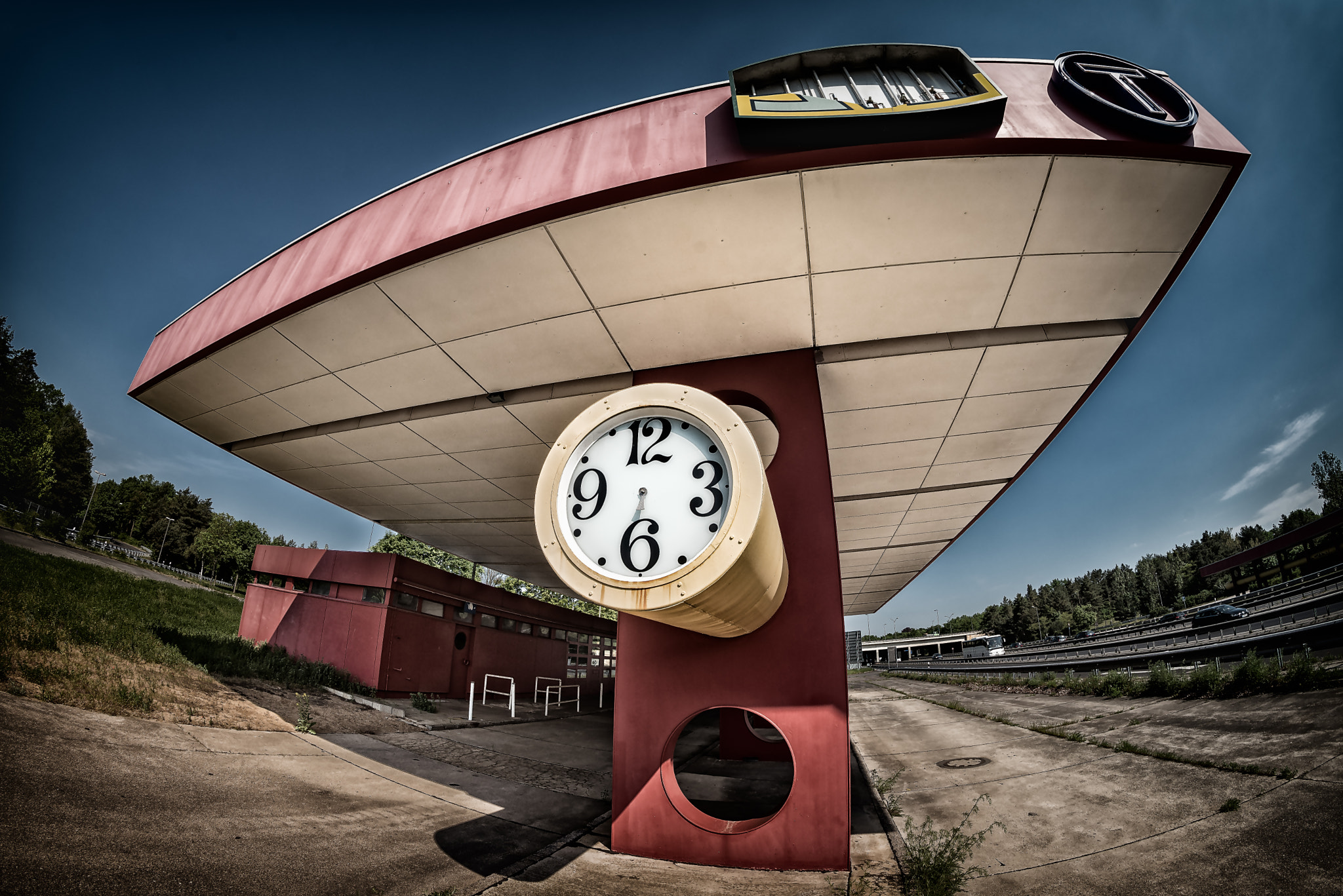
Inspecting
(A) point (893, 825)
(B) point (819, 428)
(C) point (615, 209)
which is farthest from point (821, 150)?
(A) point (893, 825)

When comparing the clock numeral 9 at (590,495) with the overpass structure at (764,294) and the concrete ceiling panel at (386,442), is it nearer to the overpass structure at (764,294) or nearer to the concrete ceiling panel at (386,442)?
the overpass structure at (764,294)

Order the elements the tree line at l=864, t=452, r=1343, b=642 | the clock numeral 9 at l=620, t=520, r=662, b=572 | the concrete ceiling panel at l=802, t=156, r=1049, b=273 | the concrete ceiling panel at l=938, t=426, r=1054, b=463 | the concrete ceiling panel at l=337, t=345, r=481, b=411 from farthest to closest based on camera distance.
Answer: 1. the tree line at l=864, t=452, r=1343, b=642
2. the concrete ceiling panel at l=938, t=426, r=1054, b=463
3. the concrete ceiling panel at l=337, t=345, r=481, b=411
4. the concrete ceiling panel at l=802, t=156, r=1049, b=273
5. the clock numeral 9 at l=620, t=520, r=662, b=572

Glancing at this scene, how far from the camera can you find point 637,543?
252 centimetres

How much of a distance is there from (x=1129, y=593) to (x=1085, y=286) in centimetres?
11588

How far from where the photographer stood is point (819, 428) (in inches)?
157

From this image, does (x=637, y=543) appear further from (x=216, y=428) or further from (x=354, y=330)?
(x=216, y=428)

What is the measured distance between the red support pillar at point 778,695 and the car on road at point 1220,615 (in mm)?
39004

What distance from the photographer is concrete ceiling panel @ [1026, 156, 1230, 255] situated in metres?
A: 2.83

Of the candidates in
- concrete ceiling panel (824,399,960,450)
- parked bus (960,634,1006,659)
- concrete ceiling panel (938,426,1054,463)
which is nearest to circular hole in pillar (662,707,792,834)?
concrete ceiling panel (824,399,960,450)

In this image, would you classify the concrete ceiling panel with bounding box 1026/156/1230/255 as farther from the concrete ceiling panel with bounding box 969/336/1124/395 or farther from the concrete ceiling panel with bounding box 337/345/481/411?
the concrete ceiling panel with bounding box 337/345/481/411

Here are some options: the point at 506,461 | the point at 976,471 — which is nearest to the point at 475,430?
the point at 506,461

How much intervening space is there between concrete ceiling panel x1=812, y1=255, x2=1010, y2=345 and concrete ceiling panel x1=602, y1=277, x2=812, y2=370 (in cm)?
20

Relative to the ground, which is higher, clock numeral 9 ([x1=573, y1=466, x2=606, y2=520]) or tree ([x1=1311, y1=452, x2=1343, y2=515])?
tree ([x1=1311, y1=452, x2=1343, y2=515])

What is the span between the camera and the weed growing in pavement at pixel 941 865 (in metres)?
2.56
